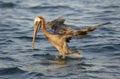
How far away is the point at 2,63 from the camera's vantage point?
12289 millimetres

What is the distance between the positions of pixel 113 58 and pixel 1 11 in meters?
9.13

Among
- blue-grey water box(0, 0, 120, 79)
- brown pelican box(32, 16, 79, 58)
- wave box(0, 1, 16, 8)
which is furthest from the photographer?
wave box(0, 1, 16, 8)

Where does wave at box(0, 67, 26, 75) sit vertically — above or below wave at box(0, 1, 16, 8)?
below

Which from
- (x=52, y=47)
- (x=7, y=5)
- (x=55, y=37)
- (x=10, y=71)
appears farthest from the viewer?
(x=7, y=5)

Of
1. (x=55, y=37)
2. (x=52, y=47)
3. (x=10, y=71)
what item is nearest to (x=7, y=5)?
(x=52, y=47)

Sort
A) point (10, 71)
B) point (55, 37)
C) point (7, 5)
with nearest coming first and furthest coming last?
point (10, 71), point (55, 37), point (7, 5)

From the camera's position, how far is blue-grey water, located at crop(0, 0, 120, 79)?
11438mm

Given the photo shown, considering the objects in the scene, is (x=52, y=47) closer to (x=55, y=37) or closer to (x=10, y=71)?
(x=55, y=37)

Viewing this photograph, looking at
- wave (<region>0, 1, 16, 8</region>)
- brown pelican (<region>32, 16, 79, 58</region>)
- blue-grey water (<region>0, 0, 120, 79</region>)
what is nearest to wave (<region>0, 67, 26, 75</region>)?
blue-grey water (<region>0, 0, 120, 79</region>)

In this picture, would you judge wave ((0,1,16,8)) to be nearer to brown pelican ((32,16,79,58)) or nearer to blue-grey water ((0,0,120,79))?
blue-grey water ((0,0,120,79))

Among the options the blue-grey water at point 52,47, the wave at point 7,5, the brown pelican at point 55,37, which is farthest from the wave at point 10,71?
the wave at point 7,5

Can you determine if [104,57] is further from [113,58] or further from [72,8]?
[72,8]

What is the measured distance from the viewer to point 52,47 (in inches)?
565

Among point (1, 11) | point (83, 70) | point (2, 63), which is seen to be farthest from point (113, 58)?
point (1, 11)
